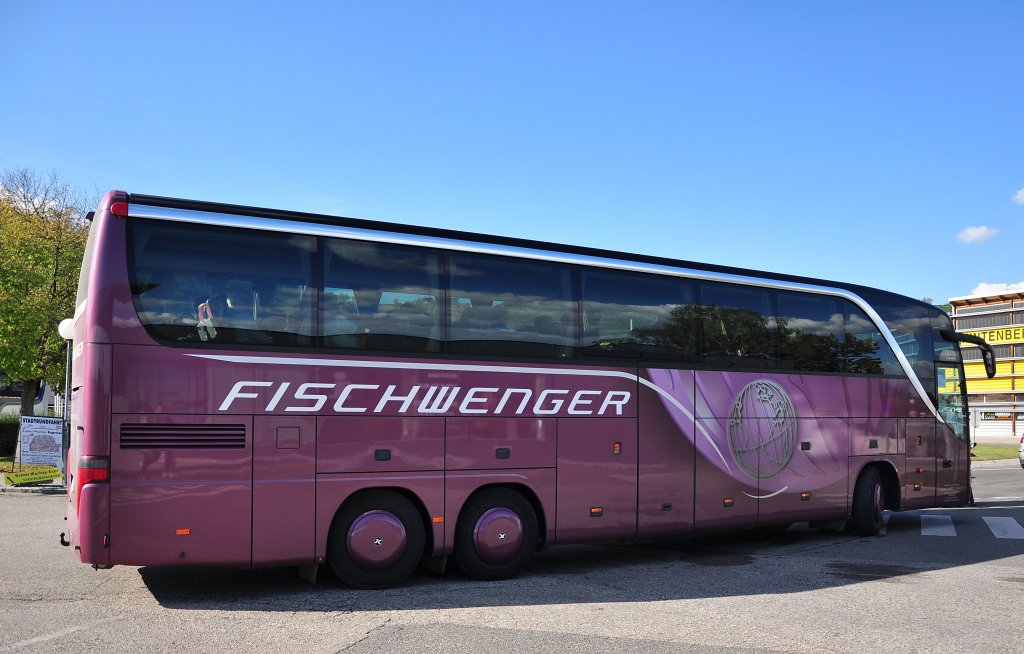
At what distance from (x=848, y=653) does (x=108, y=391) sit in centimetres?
641

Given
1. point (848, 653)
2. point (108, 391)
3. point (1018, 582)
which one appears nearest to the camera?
point (848, 653)

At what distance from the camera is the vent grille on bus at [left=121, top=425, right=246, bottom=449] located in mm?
8023

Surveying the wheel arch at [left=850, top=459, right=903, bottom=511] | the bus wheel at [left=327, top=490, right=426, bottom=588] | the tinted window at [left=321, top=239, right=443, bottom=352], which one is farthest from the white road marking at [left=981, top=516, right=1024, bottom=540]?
the tinted window at [left=321, top=239, right=443, bottom=352]

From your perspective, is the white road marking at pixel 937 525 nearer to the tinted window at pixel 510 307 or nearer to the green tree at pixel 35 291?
the tinted window at pixel 510 307

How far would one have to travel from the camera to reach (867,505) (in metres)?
14.3

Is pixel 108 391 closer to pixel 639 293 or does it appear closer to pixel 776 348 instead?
pixel 639 293

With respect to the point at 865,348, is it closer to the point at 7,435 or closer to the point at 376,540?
the point at 376,540

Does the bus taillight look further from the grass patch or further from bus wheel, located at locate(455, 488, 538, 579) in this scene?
the grass patch

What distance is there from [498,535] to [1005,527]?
10063mm

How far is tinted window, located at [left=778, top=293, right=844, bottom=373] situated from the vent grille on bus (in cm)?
787

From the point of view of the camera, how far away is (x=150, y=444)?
8.08m

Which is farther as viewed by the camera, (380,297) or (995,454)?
(995,454)

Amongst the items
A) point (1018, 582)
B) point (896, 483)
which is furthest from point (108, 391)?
point (896, 483)

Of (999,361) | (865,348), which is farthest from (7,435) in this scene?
(999,361)
